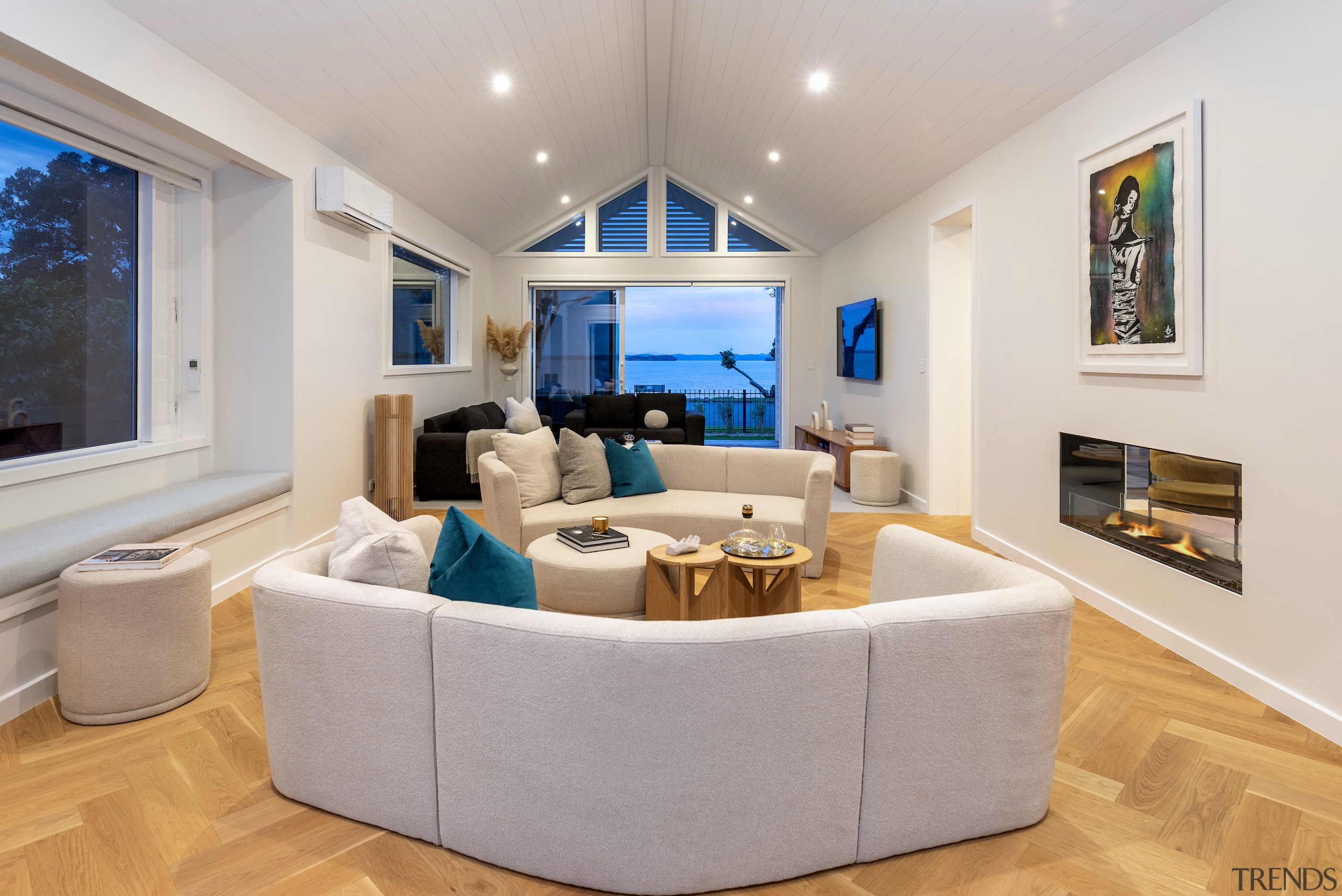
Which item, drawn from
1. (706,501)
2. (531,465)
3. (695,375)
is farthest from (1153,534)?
(695,375)

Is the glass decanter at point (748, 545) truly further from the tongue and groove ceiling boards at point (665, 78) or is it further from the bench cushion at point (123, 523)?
the tongue and groove ceiling boards at point (665, 78)

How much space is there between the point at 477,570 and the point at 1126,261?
3.06 metres

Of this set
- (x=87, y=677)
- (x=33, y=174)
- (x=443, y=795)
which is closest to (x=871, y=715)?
(x=443, y=795)

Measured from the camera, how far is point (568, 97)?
217 inches

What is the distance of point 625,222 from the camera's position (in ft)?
28.7

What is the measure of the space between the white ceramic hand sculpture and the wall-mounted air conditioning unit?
9.86 feet

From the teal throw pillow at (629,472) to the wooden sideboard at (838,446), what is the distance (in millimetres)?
2005

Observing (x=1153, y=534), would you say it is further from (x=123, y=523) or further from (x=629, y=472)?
(x=123, y=523)

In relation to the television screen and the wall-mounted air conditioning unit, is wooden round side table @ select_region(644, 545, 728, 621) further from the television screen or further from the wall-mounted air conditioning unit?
the television screen

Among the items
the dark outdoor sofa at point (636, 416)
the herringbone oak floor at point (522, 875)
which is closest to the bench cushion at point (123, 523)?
the herringbone oak floor at point (522, 875)

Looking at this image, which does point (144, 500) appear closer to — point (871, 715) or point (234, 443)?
point (234, 443)

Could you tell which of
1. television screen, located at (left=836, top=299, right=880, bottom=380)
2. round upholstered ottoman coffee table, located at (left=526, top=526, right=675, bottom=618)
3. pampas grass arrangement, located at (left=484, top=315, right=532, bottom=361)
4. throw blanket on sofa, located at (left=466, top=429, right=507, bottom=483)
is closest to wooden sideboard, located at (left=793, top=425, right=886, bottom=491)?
television screen, located at (left=836, top=299, right=880, bottom=380)

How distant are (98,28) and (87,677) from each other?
227 centimetres

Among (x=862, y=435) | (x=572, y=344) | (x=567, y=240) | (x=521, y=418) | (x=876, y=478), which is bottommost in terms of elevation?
(x=876, y=478)
